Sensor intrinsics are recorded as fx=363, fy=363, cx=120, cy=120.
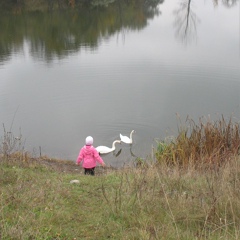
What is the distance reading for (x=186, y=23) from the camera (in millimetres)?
29344

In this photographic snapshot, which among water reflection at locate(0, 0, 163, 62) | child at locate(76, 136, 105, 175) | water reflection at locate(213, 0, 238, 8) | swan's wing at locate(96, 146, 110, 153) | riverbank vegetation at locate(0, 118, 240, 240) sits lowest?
swan's wing at locate(96, 146, 110, 153)

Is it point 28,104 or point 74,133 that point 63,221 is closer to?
point 74,133

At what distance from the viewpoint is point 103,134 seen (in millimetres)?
11273

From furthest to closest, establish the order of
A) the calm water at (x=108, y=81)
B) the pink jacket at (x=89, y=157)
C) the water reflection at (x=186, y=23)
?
the water reflection at (x=186, y=23) → the calm water at (x=108, y=81) → the pink jacket at (x=89, y=157)

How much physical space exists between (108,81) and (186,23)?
1584cm

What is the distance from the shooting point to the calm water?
37.6 feet

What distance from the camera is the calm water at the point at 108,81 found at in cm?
1145

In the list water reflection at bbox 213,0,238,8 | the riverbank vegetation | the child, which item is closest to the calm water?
the child

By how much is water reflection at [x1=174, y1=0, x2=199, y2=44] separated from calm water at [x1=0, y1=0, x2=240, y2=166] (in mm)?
183

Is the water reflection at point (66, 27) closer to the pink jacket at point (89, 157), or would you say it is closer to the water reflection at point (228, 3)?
the water reflection at point (228, 3)

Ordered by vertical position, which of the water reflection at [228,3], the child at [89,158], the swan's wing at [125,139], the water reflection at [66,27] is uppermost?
the water reflection at [228,3]

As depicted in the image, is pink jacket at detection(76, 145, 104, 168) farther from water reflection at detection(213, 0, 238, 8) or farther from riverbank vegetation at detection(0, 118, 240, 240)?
water reflection at detection(213, 0, 238, 8)

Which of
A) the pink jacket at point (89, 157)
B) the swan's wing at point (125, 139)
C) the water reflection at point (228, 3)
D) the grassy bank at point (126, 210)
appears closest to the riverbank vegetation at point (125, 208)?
the grassy bank at point (126, 210)

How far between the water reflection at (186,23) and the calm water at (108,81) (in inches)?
7.2
